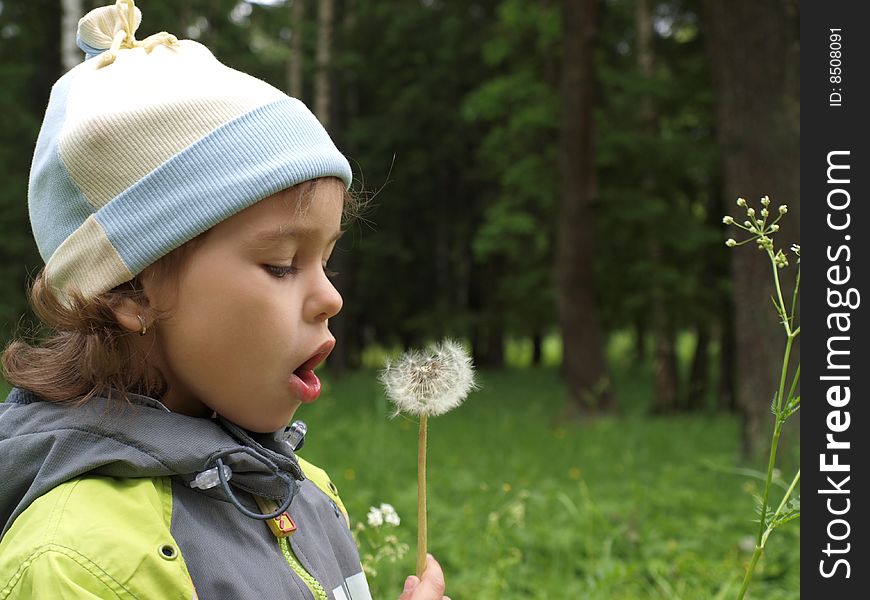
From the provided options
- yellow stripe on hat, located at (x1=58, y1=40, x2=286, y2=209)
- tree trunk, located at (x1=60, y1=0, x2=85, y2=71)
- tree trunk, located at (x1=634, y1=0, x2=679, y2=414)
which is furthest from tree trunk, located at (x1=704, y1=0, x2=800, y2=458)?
tree trunk, located at (x1=634, y1=0, x2=679, y2=414)

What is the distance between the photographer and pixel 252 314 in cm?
142

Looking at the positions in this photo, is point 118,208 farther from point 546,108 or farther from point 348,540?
point 546,108

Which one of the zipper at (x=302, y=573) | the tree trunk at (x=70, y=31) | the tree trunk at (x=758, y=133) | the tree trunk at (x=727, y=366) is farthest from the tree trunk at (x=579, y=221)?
the zipper at (x=302, y=573)

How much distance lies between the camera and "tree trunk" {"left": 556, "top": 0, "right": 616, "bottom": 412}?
11.3 metres

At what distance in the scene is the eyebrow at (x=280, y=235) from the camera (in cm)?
144

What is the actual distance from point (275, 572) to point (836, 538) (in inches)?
60.6

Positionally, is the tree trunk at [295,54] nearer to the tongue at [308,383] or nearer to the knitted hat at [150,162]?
the knitted hat at [150,162]

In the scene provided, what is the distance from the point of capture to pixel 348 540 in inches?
71.1

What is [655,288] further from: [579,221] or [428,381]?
[428,381]

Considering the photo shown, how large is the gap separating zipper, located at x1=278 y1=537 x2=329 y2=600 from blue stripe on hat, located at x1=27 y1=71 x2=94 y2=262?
59 cm

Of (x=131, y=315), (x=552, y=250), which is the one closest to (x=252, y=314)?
(x=131, y=315)

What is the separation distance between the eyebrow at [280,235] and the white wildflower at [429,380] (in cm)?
27

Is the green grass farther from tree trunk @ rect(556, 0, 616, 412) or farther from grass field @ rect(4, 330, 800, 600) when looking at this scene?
tree trunk @ rect(556, 0, 616, 412)

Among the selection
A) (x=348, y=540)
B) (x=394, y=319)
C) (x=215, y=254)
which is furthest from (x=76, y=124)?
(x=394, y=319)
